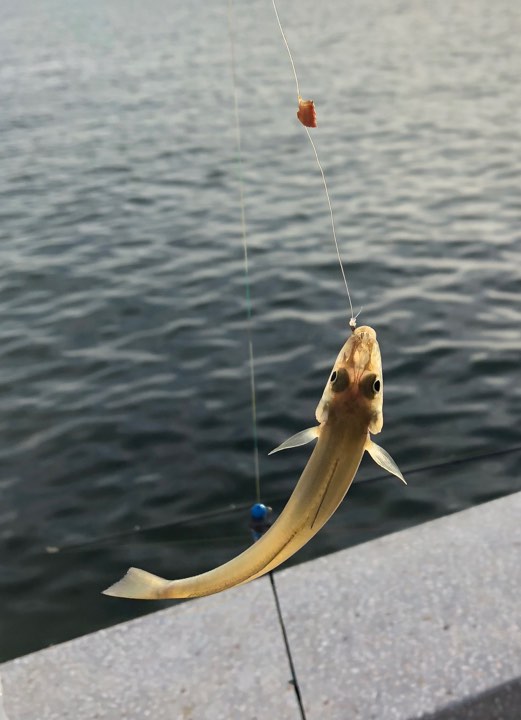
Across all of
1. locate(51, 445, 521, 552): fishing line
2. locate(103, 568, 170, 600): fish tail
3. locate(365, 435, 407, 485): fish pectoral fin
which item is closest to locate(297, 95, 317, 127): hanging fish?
locate(365, 435, 407, 485): fish pectoral fin

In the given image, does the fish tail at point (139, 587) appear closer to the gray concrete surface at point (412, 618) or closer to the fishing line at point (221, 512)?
the gray concrete surface at point (412, 618)

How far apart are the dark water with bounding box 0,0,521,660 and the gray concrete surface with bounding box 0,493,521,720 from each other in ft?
4.99

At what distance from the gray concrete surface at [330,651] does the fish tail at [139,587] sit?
1588mm

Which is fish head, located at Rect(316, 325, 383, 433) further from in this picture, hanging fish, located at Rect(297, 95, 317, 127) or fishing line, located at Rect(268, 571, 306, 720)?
fishing line, located at Rect(268, 571, 306, 720)

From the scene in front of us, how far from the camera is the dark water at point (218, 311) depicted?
698 centimetres

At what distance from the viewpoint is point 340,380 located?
2645 millimetres

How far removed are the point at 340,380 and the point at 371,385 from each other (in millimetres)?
89

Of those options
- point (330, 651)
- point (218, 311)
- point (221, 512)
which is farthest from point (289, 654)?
point (218, 311)

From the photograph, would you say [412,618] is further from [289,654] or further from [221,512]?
[221,512]

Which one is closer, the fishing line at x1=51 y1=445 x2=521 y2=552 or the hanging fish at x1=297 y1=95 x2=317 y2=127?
the hanging fish at x1=297 y1=95 x2=317 y2=127

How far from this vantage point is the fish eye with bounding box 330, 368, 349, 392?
2.64 metres

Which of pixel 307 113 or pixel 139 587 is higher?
pixel 307 113

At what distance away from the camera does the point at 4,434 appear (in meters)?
8.15

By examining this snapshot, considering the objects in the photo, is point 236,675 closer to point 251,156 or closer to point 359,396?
point 359,396
